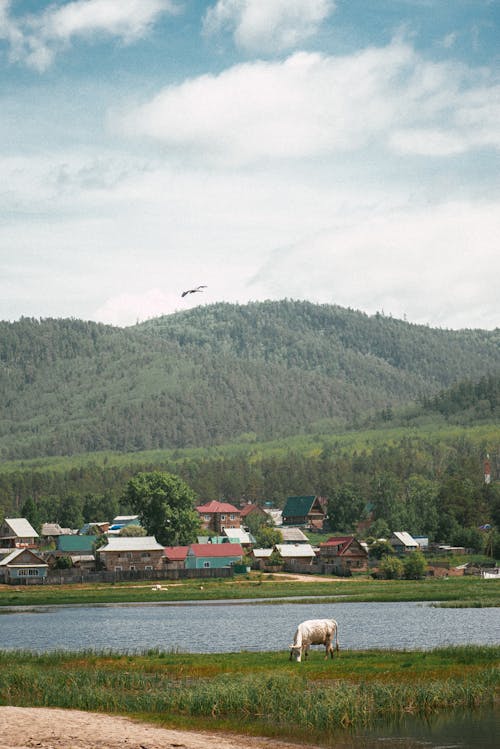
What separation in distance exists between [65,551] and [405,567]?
60.5m

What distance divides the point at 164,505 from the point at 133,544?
11.2 m

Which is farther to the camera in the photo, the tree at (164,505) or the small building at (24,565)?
the tree at (164,505)

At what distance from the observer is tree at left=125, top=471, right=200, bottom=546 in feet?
497

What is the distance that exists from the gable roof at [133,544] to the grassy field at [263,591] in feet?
50.6

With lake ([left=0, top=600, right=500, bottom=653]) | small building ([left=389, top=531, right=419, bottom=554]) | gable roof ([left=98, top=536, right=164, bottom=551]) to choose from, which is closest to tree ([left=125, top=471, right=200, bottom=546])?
gable roof ([left=98, top=536, right=164, bottom=551])

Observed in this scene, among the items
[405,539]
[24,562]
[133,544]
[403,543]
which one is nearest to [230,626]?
[24,562]

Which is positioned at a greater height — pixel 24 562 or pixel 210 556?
pixel 24 562

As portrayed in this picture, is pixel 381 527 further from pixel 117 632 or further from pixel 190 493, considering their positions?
pixel 117 632

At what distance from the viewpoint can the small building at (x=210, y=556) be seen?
143375mm

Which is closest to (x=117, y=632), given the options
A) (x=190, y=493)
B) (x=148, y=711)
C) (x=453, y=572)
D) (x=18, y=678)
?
(x=18, y=678)

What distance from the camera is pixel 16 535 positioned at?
170500mm

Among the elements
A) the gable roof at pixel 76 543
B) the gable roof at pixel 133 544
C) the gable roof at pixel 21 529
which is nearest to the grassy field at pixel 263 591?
the gable roof at pixel 133 544

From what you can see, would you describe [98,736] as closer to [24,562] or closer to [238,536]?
[24,562]

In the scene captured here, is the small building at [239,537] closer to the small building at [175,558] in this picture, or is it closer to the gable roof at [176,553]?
the gable roof at [176,553]
